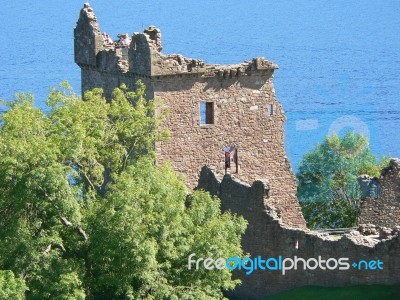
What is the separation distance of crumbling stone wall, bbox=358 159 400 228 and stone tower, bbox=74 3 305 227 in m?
2.40

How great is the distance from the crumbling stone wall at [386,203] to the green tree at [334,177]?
7470mm

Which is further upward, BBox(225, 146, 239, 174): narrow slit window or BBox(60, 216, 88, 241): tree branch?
BBox(225, 146, 239, 174): narrow slit window

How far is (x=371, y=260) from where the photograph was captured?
50.0m

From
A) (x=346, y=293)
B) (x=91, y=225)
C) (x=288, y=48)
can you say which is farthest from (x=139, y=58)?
(x=288, y=48)

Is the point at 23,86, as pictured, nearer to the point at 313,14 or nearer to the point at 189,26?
the point at 189,26

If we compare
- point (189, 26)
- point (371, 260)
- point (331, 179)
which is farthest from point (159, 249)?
point (189, 26)

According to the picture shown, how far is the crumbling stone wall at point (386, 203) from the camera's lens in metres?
56.3

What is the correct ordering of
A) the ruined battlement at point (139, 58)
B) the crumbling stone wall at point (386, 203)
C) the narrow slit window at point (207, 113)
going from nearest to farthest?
the crumbling stone wall at point (386, 203)
the ruined battlement at point (139, 58)
the narrow slit window at point (207, 113)

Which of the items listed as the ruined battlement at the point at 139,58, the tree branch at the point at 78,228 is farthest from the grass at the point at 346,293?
the ruined battlement at the point at 139,58

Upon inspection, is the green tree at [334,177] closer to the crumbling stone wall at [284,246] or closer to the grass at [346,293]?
the crumbling stone wall at [284,246]

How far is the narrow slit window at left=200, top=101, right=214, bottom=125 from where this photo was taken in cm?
5850

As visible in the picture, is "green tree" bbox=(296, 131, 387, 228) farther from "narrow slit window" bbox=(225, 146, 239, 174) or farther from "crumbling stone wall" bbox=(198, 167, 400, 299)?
"crumbling stone wall" bbox=(198, 167, 400, 299)

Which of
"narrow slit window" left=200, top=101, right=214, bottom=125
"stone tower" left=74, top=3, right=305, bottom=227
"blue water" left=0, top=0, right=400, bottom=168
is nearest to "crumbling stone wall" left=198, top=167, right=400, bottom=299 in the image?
"stone tower" left=74, top=3, right=305, bottom=227

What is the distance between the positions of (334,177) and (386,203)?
50.2ft
